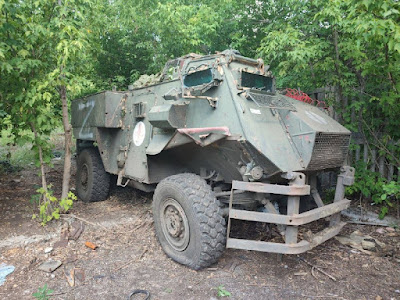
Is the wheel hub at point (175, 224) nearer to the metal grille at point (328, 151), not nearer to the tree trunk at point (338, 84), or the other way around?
the metal grille at point (328, 151)

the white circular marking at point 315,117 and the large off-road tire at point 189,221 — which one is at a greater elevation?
the white circular marking at point 315,117

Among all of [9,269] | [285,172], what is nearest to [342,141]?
[285,172]

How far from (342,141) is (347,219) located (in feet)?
5.64

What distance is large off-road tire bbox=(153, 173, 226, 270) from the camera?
328 centimetres

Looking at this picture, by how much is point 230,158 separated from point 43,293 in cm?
213

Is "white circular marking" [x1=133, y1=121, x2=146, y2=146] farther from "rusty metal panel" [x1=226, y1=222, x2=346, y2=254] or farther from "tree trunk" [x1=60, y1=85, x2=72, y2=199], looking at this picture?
"rusty metal panel" [x1=226, y1=222, x2=346, y2=254]

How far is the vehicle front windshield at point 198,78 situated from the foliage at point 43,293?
100 inches

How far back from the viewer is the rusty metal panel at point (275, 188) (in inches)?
118

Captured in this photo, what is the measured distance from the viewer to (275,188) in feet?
10.0

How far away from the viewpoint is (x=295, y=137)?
11.2ft

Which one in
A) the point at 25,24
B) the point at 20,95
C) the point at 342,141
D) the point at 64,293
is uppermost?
the point at 25,24

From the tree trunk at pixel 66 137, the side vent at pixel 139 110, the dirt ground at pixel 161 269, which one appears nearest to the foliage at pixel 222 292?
the dirt ground at pixel 161 269

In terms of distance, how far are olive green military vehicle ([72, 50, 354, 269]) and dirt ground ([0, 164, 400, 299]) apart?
28cm

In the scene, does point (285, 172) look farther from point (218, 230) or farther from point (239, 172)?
point (218, 230)
